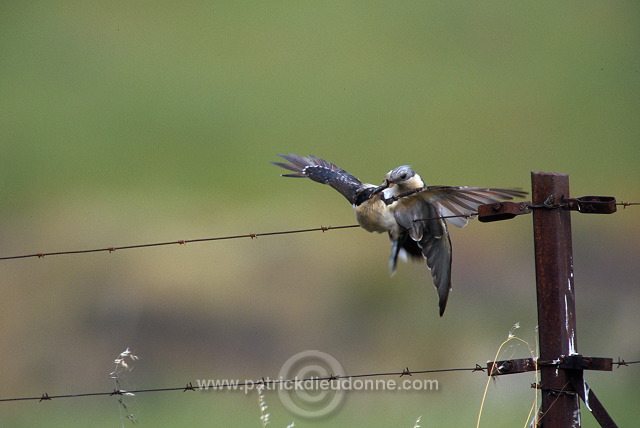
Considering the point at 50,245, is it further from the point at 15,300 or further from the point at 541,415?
the point at 541,415

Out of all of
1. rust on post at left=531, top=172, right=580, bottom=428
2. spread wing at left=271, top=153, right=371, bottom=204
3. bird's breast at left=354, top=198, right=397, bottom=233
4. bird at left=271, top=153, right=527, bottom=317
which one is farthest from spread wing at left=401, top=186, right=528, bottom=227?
rust on post at left=531, top=172, right=580, bottom=428

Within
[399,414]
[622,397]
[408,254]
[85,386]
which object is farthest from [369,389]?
[408,254]

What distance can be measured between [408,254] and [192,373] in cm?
762

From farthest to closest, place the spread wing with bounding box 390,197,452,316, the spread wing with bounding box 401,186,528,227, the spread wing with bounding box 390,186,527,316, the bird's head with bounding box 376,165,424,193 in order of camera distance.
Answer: the bird's head with bounding box 376,165,424,193 → the spread wing with bounding box 390,197,452,316 → the spread wing with bounding box 390,186,527,316 → the spread wing with bounding box 401,186,528,227

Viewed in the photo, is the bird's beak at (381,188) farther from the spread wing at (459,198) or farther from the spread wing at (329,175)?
the spread wing at (459,198)

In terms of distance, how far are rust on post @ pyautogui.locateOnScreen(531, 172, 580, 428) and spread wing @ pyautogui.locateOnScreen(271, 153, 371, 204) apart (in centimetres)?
154

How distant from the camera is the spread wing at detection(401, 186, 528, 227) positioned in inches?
178

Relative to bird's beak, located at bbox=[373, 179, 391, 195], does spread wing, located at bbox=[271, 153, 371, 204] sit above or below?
above

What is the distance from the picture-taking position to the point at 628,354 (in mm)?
13594

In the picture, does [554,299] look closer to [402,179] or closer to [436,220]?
[436,220]

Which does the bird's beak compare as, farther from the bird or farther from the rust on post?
the rust on post

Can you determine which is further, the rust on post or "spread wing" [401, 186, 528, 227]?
"spread wing" [401, 186, 528, 227]

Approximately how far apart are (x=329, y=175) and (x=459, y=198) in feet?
4.99

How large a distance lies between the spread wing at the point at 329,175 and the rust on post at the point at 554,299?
1544 millimetres
